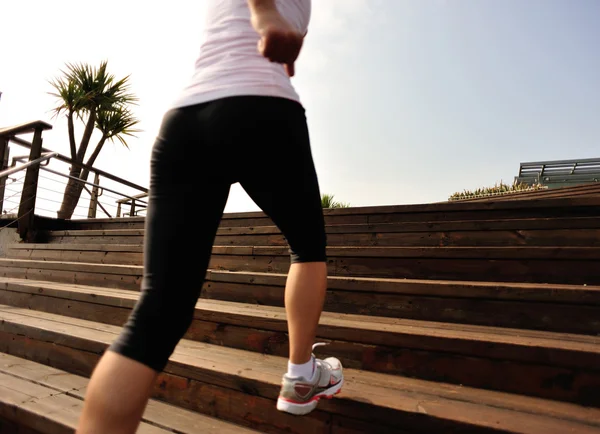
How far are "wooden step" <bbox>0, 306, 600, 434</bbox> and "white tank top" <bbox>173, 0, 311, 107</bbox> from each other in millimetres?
978

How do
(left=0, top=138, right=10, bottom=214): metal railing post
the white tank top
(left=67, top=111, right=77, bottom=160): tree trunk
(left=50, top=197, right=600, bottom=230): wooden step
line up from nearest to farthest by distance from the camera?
the white tank top
(left=50, top=197, right=600, bottom=230): wooden step
(left=0, top=138, right=10, bottom=214): metal railing post
(left=67, top=111, right=77, bottom=160): tree trunk

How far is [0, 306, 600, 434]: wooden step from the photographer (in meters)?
1.06

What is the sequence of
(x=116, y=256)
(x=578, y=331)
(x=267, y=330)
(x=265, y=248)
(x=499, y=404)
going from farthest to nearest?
(x=116, y=256)
(x=265, y=248)
(x=267, y=330)
(x=578, y=331)
(x=499, y=404)

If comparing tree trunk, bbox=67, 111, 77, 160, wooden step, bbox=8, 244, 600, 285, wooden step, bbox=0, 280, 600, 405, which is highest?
tree trunk, bbox=67, 111, 77, 160

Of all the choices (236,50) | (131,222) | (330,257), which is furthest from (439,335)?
(131,222)

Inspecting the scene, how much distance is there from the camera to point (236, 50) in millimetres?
831

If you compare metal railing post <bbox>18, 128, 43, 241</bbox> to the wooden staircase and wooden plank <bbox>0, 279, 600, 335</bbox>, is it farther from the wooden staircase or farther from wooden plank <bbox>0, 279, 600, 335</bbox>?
wooden plank <bbox>0, 279, 600, 335</bbox>

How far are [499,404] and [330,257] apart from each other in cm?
130

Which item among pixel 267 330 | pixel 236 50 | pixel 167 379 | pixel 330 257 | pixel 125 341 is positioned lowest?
pixel 167 379

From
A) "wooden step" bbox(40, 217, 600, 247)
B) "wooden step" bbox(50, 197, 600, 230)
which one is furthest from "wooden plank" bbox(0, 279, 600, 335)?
"wooden step" bbox(50, 197, 600, 230)

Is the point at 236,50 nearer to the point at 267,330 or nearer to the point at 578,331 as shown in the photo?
the point at 267,330

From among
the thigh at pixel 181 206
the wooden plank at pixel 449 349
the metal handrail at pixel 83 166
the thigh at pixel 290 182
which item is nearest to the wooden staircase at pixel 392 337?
the wooden plank at pixel 449 349

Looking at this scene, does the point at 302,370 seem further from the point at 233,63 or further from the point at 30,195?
the point at 30,195

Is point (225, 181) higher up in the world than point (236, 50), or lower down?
lower down
